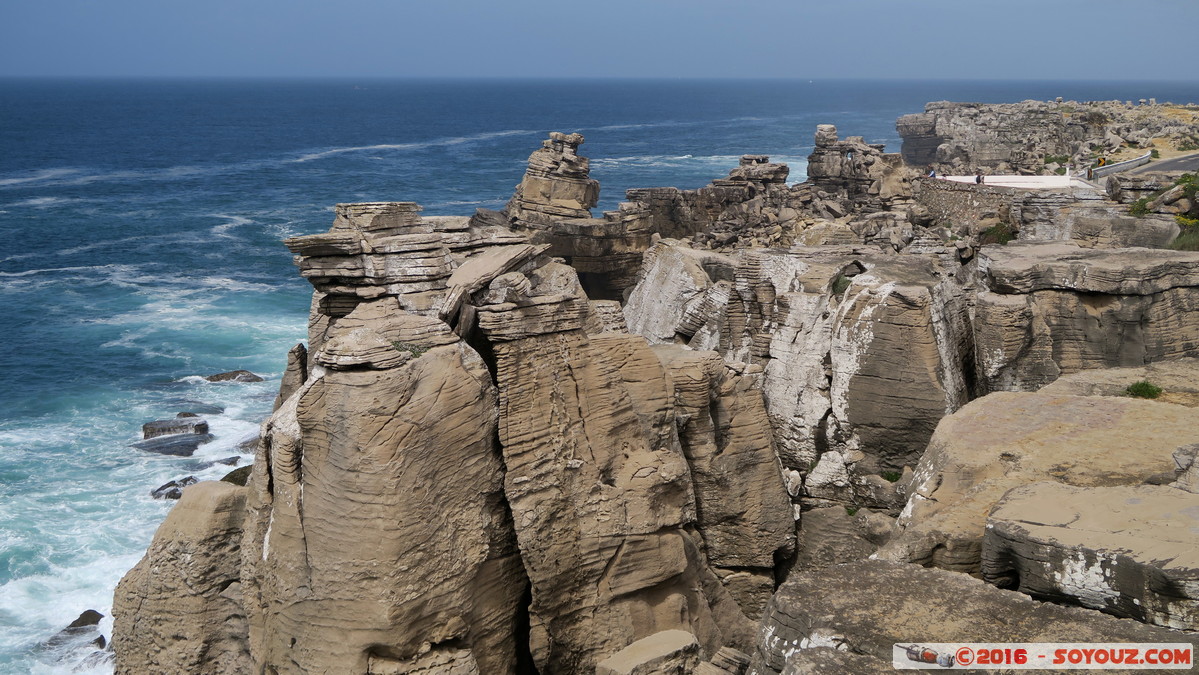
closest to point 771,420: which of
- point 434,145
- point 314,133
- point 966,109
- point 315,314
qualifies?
point 315,314

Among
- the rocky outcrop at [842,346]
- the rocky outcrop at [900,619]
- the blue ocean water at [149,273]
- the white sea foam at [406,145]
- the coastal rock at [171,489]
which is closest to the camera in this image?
the rocky outcrop at [900,619]

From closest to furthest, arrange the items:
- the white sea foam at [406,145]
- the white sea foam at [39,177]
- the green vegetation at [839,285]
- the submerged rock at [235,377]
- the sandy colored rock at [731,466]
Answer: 1. the sandy colored rock at [731,466]
2. the green vegetation at [839,285]
3. the submerged rock at [235,377]
4. the white sea foam at [39,177]
5. the white sea foam at [406,145]

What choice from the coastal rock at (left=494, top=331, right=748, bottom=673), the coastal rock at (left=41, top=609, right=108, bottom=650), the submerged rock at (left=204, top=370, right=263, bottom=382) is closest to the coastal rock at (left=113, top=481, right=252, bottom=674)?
the coastal rock at (left=494, top=331, right=748, bottom=673)

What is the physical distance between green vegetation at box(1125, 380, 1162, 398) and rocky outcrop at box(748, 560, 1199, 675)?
19.3 ft

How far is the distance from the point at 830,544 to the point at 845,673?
708 cm

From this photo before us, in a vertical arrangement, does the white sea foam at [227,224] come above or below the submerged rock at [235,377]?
above

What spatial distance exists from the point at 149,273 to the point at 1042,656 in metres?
56.8

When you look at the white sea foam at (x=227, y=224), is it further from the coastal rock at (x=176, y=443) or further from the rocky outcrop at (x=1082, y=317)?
the rocky outcrop at (x=1082, y=317)

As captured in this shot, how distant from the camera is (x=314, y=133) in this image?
150 metres

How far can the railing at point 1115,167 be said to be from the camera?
131 ft

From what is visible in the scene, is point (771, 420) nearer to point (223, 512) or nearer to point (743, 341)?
point (743, 341)

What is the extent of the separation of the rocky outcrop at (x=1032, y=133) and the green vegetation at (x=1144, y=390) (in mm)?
33442

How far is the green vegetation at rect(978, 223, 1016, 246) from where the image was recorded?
2461 cm

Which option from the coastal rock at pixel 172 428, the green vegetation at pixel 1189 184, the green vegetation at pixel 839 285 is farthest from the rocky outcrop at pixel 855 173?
the coastal rock at pixel 172 428
